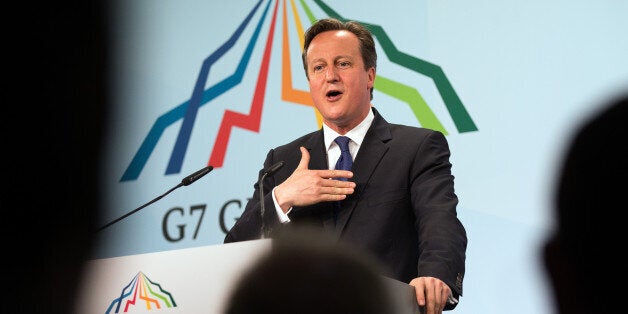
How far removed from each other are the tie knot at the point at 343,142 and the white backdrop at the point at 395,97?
777 millimetres

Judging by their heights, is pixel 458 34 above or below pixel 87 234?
above

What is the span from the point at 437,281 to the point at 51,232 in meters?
1.16

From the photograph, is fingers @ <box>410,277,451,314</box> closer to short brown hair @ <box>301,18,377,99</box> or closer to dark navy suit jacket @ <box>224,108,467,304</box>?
dark navy suit jacket @ <box>224,108,467,304</box>

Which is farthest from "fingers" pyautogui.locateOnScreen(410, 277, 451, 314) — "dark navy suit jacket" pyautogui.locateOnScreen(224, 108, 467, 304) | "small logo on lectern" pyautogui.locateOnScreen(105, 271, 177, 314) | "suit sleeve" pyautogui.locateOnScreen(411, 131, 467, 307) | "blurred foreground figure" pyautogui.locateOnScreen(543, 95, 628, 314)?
"blurred foreground figure" pyautogui.locateOnScreen(543, 95, 628, 314)

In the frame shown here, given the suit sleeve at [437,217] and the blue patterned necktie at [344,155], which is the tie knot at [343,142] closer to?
the blue patterned necktie at [344,155]

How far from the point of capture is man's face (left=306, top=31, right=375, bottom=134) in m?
2.97

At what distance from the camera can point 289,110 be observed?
4.09 meters

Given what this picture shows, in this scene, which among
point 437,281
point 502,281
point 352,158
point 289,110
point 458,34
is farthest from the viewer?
point 289,110

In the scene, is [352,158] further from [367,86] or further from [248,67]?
[248,67]

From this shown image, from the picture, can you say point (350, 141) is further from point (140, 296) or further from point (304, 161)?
point (140, 296)

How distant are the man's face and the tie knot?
0.34ft

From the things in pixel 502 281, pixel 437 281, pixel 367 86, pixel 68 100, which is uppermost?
pixel 367 86

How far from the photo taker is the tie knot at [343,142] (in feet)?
9.40

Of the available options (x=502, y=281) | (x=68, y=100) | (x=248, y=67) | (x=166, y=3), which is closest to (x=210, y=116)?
(x=248, y=67)
